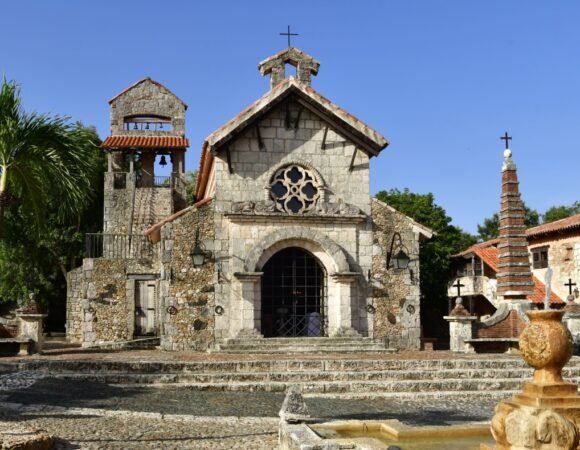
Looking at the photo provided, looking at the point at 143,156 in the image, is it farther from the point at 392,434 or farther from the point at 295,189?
the point at 392,434

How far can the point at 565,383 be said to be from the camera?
5.84 meters

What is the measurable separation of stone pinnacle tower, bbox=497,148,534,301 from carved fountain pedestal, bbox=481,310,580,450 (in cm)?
1361

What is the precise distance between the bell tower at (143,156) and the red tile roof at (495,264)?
50.3ft

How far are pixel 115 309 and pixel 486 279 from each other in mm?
20054

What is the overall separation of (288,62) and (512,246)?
332 inches

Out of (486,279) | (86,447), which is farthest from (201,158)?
(486,279)

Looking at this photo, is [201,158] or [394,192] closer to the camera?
[201,158]

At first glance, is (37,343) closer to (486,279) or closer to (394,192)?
(486,279)

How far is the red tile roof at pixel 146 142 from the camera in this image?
3162 cm

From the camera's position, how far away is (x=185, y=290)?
17328 mm

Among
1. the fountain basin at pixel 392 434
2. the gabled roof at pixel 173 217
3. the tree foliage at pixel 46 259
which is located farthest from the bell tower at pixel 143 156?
the fountain basin at pixel 392 434

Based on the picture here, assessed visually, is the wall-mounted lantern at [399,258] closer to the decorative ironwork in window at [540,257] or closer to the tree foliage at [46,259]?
the decorative ironwork in window at [540,257]

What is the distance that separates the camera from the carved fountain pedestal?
539 cm

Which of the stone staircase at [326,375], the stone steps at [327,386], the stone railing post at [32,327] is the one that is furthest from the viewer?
the stone railing post at [32,327]
